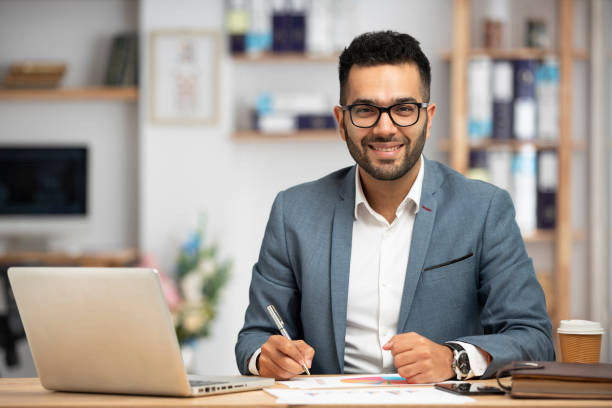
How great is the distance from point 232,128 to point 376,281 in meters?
2.57

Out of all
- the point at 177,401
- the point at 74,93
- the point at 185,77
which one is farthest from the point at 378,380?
the point at 74,93

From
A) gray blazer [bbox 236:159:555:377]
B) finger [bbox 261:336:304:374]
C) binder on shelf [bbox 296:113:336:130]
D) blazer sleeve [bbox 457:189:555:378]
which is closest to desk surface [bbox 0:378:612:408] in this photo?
finger [bbox 261:336:304:374]

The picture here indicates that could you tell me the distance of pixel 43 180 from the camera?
4.12 meters

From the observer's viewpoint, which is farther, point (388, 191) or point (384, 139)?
point (388, 191)

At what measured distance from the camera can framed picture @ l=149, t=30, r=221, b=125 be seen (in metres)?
3.96

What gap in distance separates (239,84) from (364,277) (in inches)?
105

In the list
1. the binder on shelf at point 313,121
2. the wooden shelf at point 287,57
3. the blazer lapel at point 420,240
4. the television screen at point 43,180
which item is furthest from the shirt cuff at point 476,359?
the television screen at point 43,180

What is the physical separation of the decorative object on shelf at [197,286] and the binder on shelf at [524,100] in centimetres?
174

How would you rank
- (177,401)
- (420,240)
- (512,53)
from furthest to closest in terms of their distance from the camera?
(512,53) → (420,240) → (177,401)

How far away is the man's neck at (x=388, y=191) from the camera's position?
67.6 inches

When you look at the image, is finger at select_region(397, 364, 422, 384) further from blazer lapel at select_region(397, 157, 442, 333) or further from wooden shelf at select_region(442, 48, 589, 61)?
wooden shelf at select_region(442, 48, 589, 61)

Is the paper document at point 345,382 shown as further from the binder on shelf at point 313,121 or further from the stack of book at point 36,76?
the stack of book at point 36,76

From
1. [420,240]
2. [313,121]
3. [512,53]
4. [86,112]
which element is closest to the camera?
[420,240]

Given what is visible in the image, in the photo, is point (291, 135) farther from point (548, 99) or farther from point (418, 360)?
point (418, 360)
